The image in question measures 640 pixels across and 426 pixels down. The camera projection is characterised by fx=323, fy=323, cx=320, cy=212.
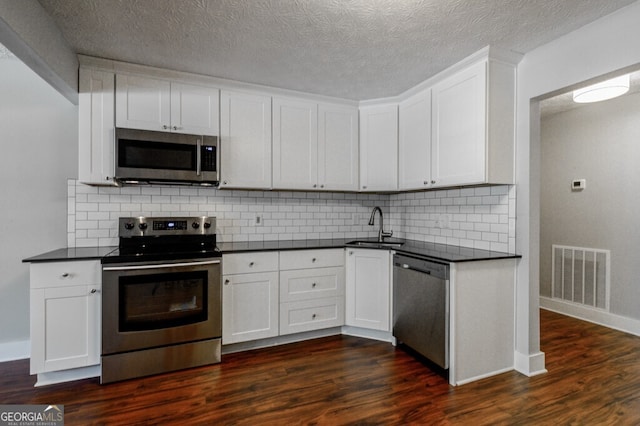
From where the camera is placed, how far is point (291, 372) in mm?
2467

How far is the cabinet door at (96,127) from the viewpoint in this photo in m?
2.55

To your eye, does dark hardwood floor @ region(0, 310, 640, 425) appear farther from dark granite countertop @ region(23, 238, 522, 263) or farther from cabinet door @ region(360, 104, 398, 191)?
cabinet door @ region(360, 104, 398, 191)

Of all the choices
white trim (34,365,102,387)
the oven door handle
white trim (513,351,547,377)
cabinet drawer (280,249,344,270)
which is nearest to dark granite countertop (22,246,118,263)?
the oven door handle

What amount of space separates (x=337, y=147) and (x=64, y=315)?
105 inches

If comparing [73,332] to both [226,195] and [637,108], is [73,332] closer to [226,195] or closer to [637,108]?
[226,195]

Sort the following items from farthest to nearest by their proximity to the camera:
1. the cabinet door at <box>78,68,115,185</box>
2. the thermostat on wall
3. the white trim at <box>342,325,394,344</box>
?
the thermostat on wall → the white trim at <box>342,325,394,344</box> → the cabinet door at <box>78,68,115,185</box>

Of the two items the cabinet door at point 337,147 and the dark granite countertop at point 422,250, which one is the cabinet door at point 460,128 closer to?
the dark granite countertop at point 422,250

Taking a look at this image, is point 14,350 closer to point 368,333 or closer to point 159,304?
point 159,304

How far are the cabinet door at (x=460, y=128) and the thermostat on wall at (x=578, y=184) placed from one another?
6.98 ft

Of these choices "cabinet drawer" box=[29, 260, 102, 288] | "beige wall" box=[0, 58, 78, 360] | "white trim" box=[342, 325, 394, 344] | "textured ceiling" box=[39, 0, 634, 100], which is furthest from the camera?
"white trim" box=[342, 325, 394, 344]

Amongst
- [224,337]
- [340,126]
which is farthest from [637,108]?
[224,337]

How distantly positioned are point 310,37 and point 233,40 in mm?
541

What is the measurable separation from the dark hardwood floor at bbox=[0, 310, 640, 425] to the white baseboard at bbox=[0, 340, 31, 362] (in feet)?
0.32

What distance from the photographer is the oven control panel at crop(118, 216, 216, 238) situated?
275cm
